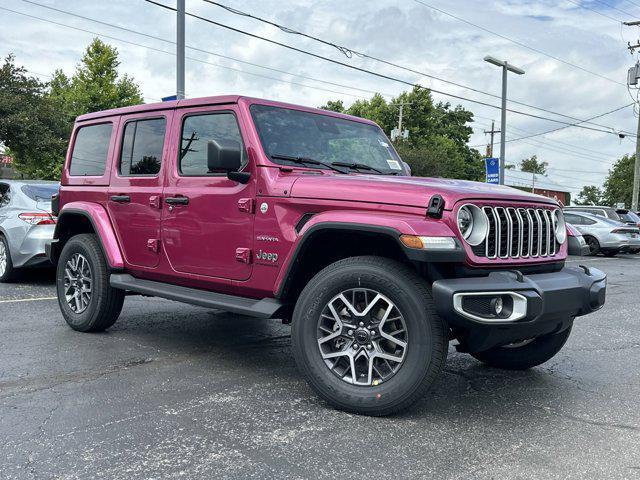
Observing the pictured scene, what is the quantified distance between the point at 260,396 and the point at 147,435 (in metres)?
0.86

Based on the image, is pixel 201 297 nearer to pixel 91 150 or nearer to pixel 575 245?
pixel 91 150

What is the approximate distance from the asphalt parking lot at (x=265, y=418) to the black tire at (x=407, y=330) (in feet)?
0.46

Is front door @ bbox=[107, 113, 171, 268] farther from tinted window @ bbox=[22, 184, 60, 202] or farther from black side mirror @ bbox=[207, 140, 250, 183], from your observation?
tinted window @ bbox=[22, 184, 60, 202]

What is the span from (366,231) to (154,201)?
2.09 metres

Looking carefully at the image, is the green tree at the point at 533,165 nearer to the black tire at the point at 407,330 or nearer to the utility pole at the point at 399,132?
the utility pole at the point at 399,132

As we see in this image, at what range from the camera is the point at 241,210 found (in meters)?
4.22

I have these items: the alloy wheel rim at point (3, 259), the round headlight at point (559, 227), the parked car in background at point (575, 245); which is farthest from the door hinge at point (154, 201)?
the alloy wheel rim at point (3, 259)

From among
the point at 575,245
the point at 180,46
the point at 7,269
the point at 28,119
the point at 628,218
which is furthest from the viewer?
the point at 28,119

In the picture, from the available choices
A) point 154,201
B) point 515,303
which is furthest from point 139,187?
point 515,303

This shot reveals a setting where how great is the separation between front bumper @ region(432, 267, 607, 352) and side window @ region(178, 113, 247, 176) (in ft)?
6.63

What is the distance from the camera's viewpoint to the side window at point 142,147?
5.08 meters

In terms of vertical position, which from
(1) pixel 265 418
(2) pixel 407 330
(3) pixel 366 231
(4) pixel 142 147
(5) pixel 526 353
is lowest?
(1) pixel 265 418

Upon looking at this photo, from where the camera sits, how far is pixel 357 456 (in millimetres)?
2994

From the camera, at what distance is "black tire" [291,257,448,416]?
11.0 ft
